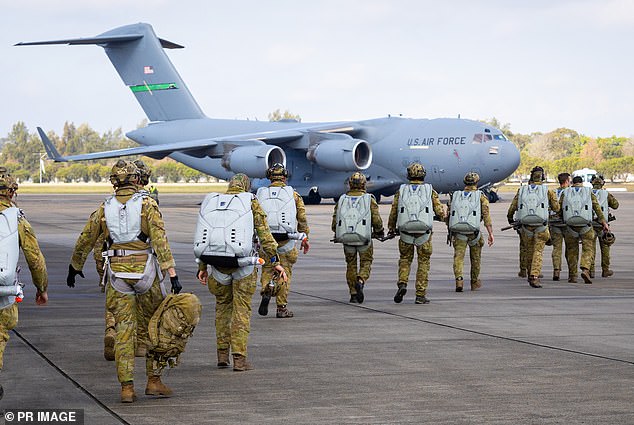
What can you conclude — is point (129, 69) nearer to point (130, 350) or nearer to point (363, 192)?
point (363, 192)

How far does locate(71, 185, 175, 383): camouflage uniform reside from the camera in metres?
7.96

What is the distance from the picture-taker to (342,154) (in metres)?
43.9

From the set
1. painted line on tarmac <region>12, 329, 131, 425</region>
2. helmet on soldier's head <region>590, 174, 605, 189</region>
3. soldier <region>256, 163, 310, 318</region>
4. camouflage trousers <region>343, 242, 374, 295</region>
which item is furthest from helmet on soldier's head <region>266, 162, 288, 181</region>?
helmet on soldier's head <region>590, 174, 605, 189</region>

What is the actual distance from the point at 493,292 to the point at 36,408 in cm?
890

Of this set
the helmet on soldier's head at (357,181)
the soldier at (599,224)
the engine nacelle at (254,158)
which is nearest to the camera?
the helmet on soldier's head at (357,181)

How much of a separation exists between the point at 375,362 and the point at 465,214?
6536mm

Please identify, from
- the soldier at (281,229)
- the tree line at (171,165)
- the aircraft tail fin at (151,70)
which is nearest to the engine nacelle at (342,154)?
the aircraft tail fin at (151,70)

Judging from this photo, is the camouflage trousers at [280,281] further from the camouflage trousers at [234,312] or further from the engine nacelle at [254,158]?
the engine nacelle at [254,158]

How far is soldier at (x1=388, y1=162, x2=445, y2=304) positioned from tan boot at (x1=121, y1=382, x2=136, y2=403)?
6.29 m

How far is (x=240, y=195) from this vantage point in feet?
30.5

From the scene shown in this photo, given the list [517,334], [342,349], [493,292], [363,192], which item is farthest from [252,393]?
[493,292]

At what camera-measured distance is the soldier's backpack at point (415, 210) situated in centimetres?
1381

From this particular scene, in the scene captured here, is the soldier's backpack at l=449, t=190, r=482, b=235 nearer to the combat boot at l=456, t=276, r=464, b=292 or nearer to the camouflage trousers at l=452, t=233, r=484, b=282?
the camouflage trousers at l=452, t=233, r=484, b=282

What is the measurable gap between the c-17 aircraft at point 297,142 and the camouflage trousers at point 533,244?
2684 cm
